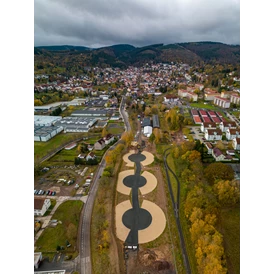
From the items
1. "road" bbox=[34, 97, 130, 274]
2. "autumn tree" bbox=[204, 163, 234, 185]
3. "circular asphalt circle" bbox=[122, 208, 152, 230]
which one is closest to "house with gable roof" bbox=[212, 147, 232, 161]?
"autumn tree" bbox=[204, 163, 234, 185]

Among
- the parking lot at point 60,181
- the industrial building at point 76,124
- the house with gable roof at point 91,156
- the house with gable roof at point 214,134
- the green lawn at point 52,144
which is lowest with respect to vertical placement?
the parking lot at point 60,181

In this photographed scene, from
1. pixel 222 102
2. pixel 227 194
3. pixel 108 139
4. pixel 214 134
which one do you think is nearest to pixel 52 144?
pixel 108 139

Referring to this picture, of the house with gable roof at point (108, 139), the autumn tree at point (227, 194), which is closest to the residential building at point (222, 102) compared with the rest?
the house with gable roof at point (108, 139)

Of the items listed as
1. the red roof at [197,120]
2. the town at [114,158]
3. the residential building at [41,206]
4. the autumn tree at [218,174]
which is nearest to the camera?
the town at [114,158]

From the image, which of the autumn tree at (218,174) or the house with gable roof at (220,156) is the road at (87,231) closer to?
the autumn tree at (218,174)

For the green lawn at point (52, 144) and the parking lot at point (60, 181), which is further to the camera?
the green lawn at point (52, 144)
